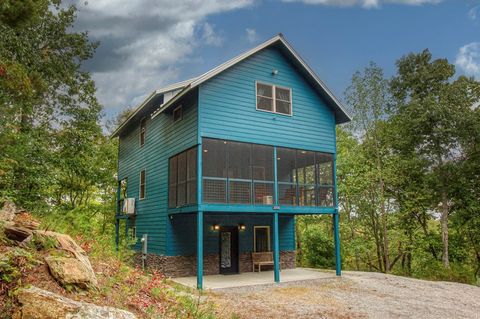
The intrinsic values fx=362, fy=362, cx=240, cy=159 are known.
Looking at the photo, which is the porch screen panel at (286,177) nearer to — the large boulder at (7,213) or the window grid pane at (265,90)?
the window grid pane at (265,90)

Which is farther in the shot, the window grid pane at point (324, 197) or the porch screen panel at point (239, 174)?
the window grid pane at point (324, 197)

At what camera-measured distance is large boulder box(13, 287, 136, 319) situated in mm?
4202

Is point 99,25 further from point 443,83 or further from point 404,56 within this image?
point 443,83

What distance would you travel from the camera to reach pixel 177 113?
15312 millimetres

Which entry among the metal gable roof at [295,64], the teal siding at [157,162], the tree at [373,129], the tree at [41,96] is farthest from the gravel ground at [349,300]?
the tree at [41,96]

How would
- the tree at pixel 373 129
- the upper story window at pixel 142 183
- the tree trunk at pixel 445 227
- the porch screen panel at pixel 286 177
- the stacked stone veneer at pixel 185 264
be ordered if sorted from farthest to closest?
the tree at pixel 373 129 < the tree trunk at pixel 445 227 < the upper story window at pixel 142 183 < the porch screen panel at pixel 286 177 < the stacked stone veneer at pixel 185 264

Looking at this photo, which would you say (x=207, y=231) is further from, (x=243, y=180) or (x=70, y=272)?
(x=70, y=272)

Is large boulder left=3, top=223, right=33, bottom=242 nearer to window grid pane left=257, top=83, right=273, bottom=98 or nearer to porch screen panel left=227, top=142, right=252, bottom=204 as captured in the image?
porch screen panel left=227, top=142, right=252, bottom=204

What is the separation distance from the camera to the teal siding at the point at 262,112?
13672 mm

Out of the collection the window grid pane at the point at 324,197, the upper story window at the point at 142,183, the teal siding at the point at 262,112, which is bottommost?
the window grid pane at the point at 324,197

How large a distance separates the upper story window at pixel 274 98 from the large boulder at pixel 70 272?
1057cm

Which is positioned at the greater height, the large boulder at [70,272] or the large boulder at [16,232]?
the large boulder at [16,232]

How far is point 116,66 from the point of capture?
930 inches

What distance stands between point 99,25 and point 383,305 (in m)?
18.6
